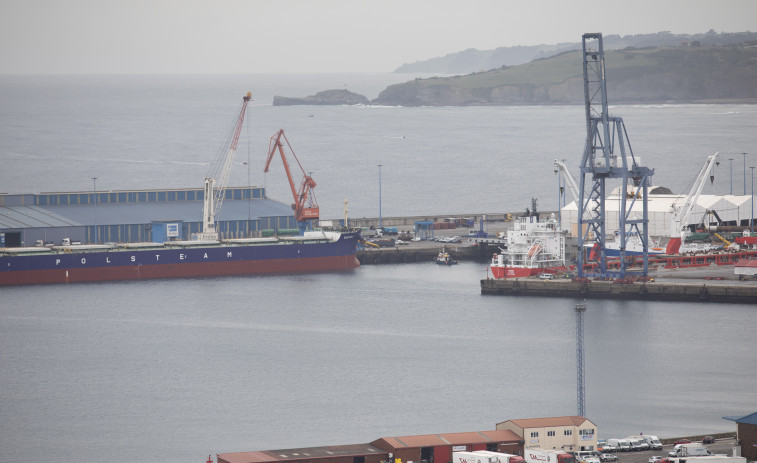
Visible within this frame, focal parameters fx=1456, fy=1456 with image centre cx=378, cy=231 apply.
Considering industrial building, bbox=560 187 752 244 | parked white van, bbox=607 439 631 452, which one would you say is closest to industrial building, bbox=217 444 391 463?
parked white van, bbox=607 439 631 452

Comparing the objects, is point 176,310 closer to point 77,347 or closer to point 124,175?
point 77,347

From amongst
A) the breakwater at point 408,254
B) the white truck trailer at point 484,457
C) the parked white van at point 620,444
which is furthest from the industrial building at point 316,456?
the breakwater at point 408,254

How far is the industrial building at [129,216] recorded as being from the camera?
5025 cm

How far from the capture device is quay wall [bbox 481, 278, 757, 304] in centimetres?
4188

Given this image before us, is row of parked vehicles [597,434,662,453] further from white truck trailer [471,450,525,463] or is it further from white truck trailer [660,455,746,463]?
white truck trailer [471,450,525,463]

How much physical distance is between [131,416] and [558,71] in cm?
15688

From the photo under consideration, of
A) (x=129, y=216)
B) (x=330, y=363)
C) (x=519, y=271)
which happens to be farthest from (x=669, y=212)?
(x=330, y=363)

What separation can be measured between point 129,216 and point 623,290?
751 inches

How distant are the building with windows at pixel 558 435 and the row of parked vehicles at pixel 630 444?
0.26 m

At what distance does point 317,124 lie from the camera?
139m

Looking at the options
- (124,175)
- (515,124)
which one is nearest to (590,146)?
(124,175)

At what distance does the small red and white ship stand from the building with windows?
21.0 m

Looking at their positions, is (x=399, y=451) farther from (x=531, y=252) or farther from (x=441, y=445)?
(x=531, y=252)

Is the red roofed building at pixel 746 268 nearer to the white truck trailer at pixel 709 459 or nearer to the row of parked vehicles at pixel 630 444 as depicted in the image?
the row of parked vehicles at pixel 630 444
